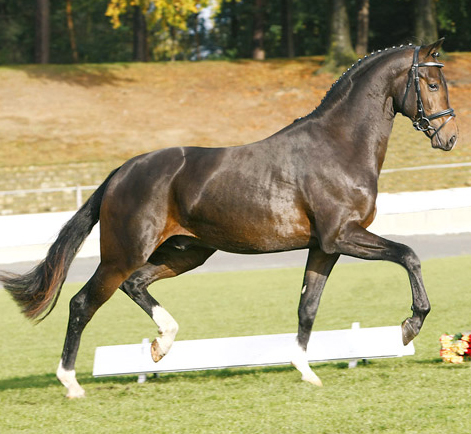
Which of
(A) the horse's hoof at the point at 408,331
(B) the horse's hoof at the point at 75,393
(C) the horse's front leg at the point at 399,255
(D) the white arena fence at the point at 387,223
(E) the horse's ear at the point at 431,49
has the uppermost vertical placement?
(E) the horse's ear at the point at 431,49

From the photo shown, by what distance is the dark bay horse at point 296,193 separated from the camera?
6.14m

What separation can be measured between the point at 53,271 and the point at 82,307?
1.56ft

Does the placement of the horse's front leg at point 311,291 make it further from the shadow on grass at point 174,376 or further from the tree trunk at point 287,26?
the tree trunk at point 287,26

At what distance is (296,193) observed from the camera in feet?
20.4

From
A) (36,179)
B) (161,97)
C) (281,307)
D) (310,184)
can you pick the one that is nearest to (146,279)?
(310,184)

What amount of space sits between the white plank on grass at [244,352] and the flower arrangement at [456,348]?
0.99ft

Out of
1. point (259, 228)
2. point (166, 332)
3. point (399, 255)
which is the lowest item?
point (166, 332)

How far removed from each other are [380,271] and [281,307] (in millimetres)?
3162

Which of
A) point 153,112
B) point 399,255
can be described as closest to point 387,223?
point 399,255

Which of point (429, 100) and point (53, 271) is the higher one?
point (429, 100)

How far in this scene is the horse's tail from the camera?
6.95 metres

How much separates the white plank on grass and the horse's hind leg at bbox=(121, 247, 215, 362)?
161 mm

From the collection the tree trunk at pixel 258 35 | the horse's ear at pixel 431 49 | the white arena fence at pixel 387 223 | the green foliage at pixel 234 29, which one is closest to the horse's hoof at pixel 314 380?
the horse's ear at pixel 431 49

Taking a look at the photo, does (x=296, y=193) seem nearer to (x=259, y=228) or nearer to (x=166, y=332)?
(x=259, y=228)
